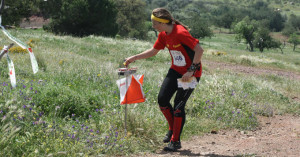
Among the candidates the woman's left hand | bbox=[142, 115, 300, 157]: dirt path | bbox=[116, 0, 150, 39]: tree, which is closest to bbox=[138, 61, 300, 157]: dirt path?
bbox=[142, 115, 300, 157]: dirt path

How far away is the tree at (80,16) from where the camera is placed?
34438 mm

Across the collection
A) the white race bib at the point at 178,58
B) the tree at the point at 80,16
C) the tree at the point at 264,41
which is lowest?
the tree at the point at 264,41

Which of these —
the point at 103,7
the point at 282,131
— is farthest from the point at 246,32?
the point at 282,131

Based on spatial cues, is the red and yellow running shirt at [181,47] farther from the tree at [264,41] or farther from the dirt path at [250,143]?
the tree at [264,41]

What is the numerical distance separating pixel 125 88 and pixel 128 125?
0.59m

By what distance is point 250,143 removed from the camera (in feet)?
18.5

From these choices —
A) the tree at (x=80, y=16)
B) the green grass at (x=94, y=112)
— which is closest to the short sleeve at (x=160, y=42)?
the green grass at (x=94, y=112)

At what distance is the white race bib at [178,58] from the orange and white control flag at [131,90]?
0.58 metres

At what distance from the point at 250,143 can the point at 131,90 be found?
7.28 feet

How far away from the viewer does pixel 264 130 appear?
6875mm

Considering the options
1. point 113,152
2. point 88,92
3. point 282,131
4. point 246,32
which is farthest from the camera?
point 246,32

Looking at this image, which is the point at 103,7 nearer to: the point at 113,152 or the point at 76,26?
the point at 76,26

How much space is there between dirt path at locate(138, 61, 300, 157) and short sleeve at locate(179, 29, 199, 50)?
4.96ft

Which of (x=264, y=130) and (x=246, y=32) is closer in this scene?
(x=264, y=130)
